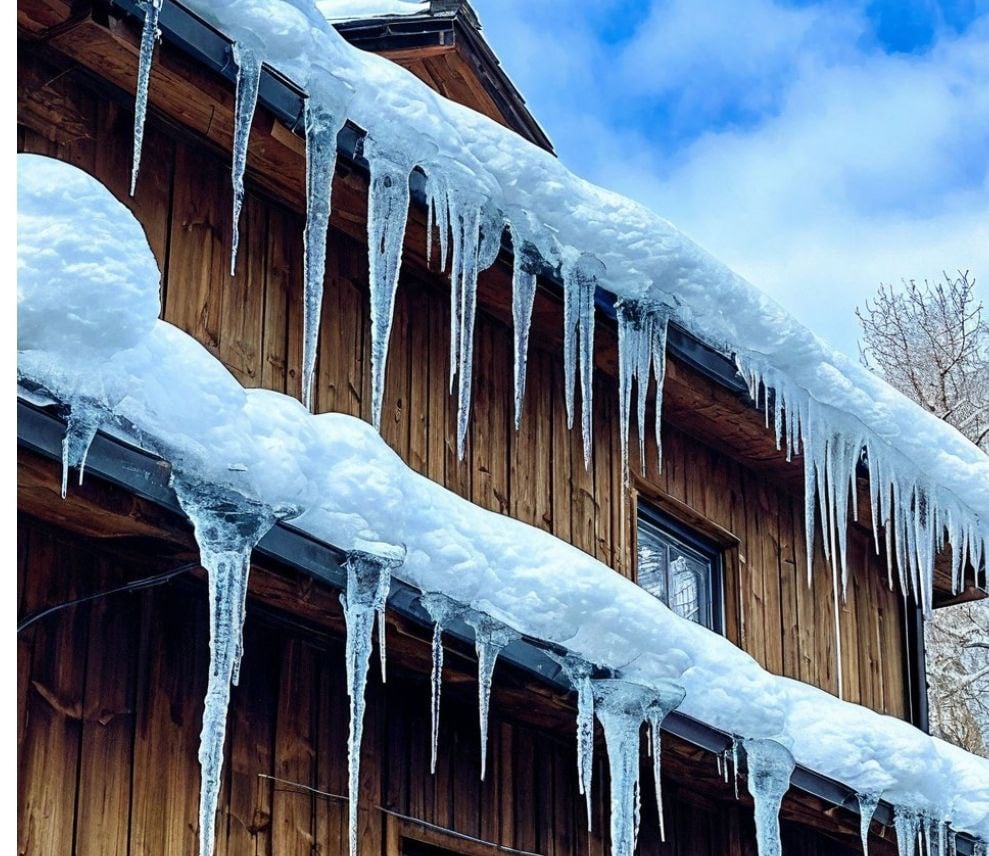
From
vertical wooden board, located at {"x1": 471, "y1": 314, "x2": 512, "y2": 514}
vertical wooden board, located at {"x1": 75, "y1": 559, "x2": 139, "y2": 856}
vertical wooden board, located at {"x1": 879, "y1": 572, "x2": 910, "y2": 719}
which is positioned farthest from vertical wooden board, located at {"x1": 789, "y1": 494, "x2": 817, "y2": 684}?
vertical wooden board, located at {"x1": 75, "y1": 559, "x2": 139, "y2": 856}

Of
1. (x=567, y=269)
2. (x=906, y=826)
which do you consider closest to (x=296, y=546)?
(x=567, y=269)

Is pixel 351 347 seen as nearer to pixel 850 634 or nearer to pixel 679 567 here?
pixel 679 567

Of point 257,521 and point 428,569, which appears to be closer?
point 257,521

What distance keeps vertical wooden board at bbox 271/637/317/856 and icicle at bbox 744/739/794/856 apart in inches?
67.1

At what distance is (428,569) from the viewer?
4.45 metres

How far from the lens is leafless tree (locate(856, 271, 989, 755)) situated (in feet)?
52.9

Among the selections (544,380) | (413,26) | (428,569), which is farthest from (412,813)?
(413,26)

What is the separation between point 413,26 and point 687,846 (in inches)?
141

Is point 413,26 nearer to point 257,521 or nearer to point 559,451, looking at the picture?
point 559,451

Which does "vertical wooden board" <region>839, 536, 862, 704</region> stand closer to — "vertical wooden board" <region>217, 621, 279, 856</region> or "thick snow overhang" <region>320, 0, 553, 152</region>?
"thick snow overhang" <region>320, 0, 553, 152</region>

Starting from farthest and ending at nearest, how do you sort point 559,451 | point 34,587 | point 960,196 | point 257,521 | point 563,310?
point 960,196 < point 559,451 < point 563,310 < point 34,587 < point 257,521

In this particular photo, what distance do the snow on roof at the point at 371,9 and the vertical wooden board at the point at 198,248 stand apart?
201 cm

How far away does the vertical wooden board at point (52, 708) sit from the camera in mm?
4012

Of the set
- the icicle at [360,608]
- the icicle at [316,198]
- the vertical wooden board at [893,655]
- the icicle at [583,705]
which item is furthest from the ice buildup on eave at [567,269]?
the icicle at [583,705]
